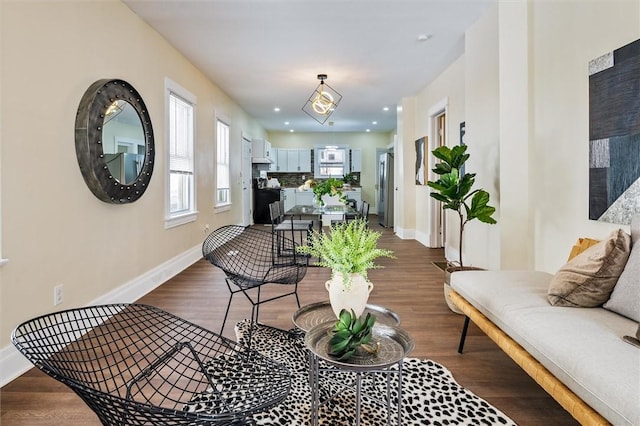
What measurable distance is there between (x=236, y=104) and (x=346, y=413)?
6738 mm

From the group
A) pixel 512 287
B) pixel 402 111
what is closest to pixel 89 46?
pixel 512 287

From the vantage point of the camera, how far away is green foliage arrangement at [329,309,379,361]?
1.36 metres

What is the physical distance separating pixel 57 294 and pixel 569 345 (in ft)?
9.66

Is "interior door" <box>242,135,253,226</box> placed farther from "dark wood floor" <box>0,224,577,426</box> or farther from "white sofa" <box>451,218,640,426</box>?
"white sofa" <box>451,218,640,426</box>

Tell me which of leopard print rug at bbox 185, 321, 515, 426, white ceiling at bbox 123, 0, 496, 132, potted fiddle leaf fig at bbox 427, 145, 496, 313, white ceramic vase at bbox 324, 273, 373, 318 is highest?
white ceiling at bbox 123, 0, 496, 132

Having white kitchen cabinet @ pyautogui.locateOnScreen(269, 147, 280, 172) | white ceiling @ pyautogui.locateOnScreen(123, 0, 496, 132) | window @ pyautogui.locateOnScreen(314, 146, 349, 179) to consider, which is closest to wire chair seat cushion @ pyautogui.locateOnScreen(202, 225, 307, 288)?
white ceiling @ pyautogui.locateOnScreen(123, 0, 496, 132)

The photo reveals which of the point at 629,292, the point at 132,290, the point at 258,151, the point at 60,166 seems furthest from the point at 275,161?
the point at 629,292

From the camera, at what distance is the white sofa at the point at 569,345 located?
3.61ft

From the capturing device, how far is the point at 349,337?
1.38 meters

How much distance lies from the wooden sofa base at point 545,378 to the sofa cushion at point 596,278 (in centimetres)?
30

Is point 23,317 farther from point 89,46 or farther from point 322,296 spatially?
point 322,296

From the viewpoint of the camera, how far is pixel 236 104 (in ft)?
24.0

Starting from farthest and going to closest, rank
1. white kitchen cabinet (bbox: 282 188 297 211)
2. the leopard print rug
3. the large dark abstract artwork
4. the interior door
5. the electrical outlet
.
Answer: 1. white kitchen cabinet (bbox: 282 188 297 211)
2. the interior door
3. the electrical outlet
4. the large dark abstract artwork
5. the leopard print rug

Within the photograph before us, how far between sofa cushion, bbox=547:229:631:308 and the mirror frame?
3103mm
